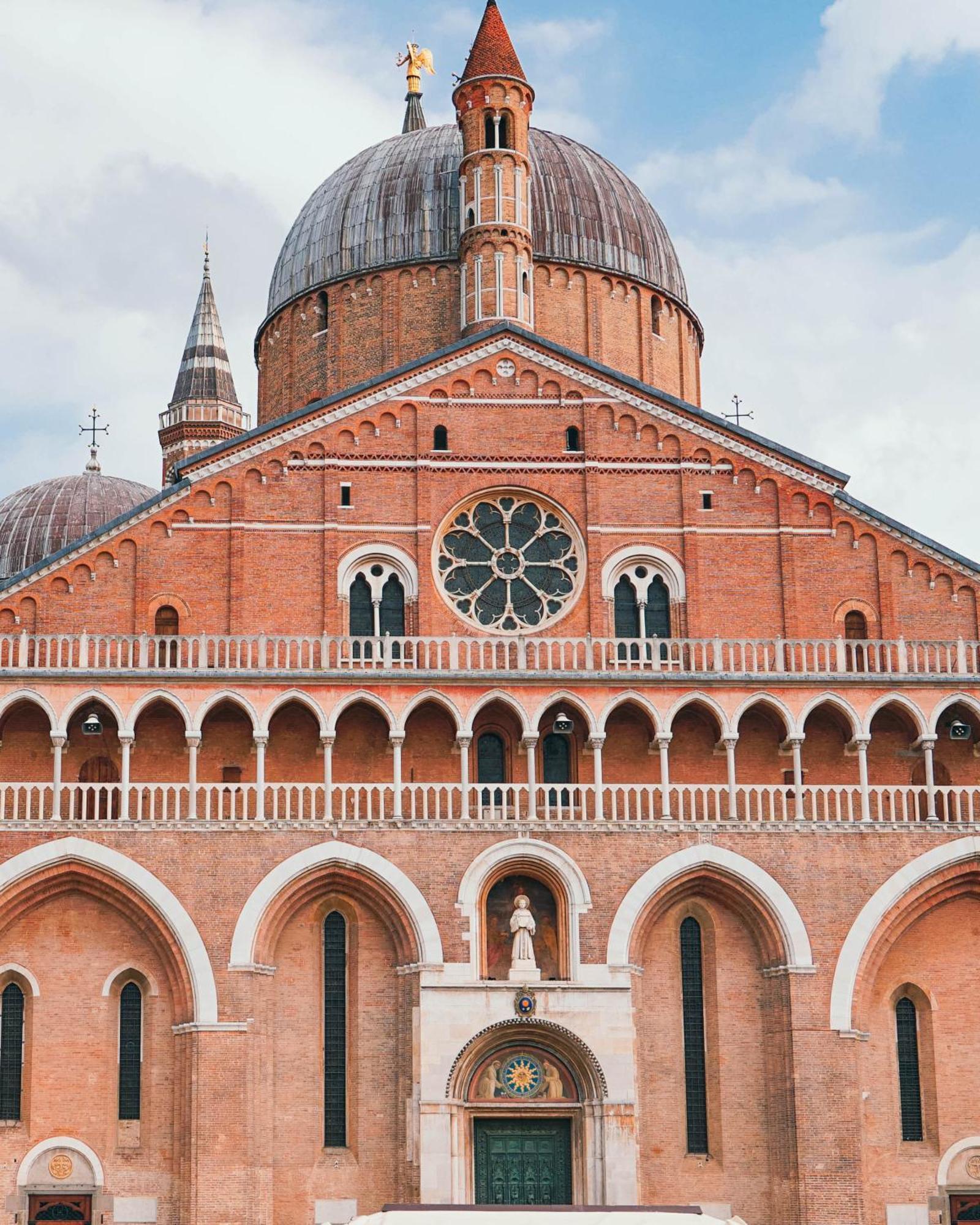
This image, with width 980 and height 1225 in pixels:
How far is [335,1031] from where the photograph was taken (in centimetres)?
3475

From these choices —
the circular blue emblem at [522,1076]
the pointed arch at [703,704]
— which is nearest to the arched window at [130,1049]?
the circular blue emblem at [522,1076]

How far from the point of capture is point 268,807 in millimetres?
34750

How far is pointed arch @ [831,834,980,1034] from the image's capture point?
34281mm

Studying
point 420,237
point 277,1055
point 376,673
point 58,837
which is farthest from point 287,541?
point 420,237

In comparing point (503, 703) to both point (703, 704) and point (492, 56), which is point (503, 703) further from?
point (492, 56)

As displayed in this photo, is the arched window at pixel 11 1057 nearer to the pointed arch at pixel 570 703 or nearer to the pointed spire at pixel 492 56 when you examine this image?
the pointed arch at pixel 570 703

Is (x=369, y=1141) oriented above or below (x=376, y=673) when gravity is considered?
below

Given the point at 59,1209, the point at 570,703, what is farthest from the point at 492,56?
the point at 59,1209

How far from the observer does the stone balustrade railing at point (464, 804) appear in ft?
113

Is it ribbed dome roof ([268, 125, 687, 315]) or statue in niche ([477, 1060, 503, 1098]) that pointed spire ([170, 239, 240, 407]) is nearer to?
ribbed dome roof ([268, 125, 687, 315])

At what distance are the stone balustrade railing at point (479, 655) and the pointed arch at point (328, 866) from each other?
2.96m

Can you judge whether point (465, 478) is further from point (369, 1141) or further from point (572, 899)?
point (369, 1141)

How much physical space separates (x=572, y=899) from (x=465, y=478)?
24.7ft

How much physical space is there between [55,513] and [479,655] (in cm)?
2097
